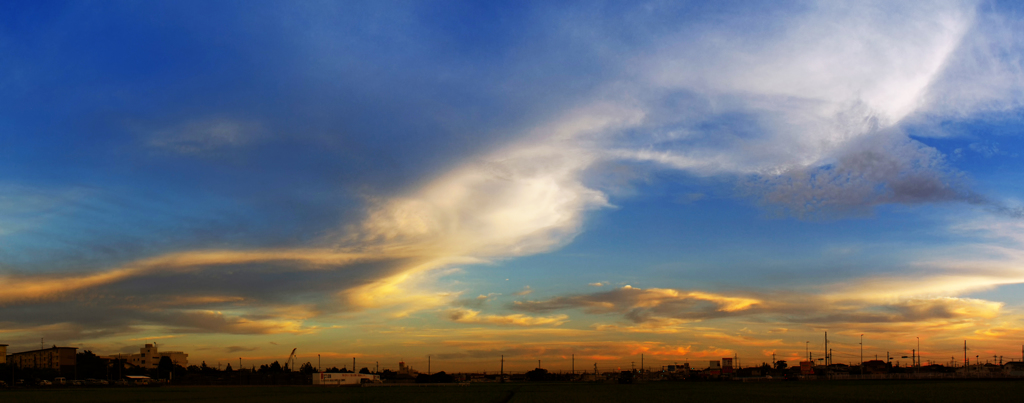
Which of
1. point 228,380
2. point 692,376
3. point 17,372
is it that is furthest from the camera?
point 692,376

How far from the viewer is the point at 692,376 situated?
617 feet

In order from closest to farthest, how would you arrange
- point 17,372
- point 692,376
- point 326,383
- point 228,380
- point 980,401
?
point 980,401 < point 326,383 < point 228,380 < point 17,372 < point 692,376

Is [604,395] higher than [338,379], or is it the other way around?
[604,395]

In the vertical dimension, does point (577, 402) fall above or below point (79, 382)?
above

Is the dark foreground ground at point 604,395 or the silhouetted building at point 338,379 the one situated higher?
the dark foreground ground at point 604,395

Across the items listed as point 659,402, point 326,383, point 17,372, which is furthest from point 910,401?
point 17,372

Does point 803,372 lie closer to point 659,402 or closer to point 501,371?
point 501,371

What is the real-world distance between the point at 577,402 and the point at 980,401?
90.2ft

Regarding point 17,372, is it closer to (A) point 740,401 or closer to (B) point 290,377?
(B) point 290,377

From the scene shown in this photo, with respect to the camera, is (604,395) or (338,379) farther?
(338,379)

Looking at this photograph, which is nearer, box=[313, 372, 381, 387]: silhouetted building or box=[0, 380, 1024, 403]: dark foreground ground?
box=[0, 380, 1024, 403]: dark foreground ground

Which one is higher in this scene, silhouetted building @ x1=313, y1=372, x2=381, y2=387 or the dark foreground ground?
the dark foreground ground

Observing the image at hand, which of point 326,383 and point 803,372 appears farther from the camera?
point 803,372

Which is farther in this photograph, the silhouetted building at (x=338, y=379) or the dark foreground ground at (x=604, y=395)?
the silhouetted building at (x=338, y=379)
